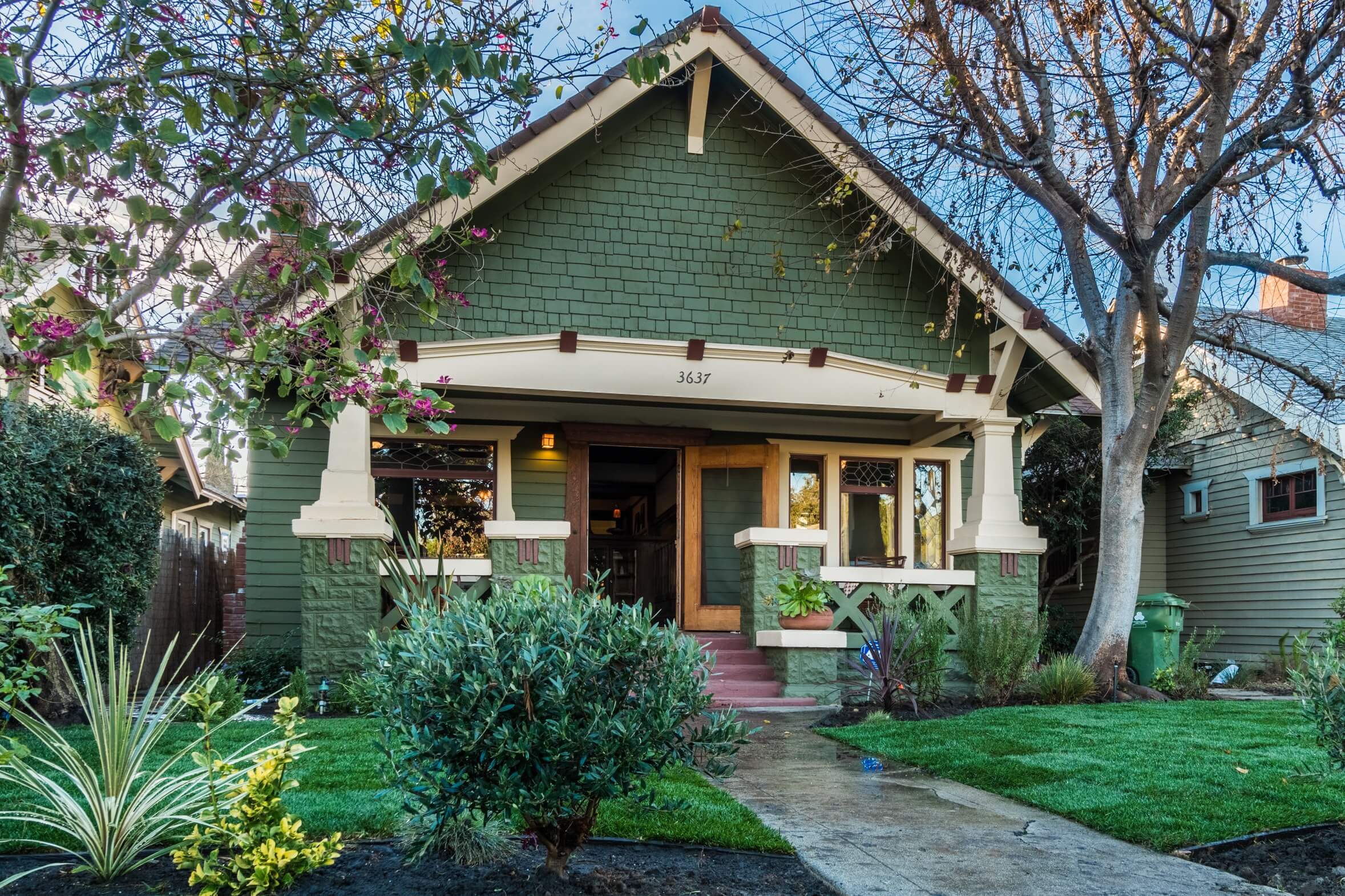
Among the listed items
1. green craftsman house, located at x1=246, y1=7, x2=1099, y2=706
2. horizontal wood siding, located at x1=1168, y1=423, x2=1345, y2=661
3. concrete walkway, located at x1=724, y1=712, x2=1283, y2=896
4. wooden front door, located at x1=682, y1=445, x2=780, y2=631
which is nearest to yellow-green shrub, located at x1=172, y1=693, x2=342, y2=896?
concrete walkway, located at x1=724, y1=712, x2=1283, y2=896

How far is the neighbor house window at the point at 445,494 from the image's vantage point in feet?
38.6

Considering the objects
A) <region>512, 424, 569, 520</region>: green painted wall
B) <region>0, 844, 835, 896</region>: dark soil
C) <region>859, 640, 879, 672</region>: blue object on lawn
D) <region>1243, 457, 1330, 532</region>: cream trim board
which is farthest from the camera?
<region>1243, 457, 1330, 532</region>: cream trim board

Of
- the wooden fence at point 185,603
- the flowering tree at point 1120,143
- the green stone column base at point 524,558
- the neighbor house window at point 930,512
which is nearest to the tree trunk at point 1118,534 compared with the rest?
the flowering tree at point 1120,143

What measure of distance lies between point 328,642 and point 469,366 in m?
2.78

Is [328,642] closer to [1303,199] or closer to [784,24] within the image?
[784,24]

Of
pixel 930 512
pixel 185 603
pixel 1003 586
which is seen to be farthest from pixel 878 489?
pixel 185 603

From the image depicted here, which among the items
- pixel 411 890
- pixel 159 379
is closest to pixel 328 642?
pixel 159 379

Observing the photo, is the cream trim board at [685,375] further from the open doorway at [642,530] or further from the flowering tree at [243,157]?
the flowering tree at [243,157]

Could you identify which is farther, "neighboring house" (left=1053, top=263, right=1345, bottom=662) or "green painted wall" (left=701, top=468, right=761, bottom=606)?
"neighboring house" (left=1053, top=263, right=1345, bottom=662)

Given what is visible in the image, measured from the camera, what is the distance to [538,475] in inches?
480

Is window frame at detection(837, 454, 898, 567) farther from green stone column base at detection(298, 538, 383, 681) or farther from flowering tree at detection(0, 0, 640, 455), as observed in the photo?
flowering tree at detection(0, 0, 640, 455)

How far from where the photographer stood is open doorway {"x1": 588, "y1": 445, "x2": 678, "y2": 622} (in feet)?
44.5

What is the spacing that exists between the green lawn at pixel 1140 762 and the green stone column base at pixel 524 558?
3.26m

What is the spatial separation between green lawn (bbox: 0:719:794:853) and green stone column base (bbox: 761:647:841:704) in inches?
163
